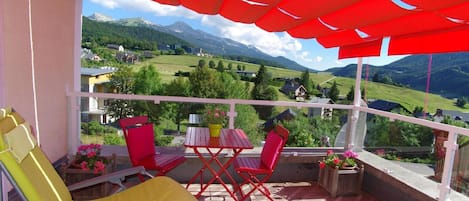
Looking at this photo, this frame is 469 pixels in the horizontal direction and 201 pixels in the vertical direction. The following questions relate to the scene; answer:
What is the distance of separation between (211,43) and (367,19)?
408 cm

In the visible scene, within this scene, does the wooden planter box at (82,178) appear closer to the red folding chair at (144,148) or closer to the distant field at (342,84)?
the red folding chair at (144,148)

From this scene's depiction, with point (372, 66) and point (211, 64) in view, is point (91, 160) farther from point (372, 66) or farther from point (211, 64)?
point (372, 66)

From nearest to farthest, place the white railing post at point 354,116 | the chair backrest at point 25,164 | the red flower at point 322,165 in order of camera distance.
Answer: the chair backrest at point 25,164 < the red flower at point 322,165 < the white railing post at point 354,116

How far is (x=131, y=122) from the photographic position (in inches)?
149

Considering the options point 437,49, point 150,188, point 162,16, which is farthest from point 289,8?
point 162,16

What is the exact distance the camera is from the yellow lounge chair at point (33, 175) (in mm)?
1708

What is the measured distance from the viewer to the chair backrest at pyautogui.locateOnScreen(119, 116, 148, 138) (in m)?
3.62

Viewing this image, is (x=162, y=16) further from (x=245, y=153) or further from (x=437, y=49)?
(x=437, y=49)

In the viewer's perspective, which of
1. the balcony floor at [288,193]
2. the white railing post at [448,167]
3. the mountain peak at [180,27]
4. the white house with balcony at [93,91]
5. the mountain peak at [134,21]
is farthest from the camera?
the mountain peak at [180,27]

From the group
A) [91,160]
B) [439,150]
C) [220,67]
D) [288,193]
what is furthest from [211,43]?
[439,150]

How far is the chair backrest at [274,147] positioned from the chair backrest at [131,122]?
1576 millimetres

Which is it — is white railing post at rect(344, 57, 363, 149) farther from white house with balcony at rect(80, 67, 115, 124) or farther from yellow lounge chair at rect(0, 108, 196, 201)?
white house with balcony at rect(80, 67, 115, 124)

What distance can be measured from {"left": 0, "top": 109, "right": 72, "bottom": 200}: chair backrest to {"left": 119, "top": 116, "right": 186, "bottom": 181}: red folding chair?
123cm

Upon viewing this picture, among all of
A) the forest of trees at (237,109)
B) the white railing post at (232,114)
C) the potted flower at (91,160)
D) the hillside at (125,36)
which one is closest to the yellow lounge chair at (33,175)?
the potted flower at (91,160)
